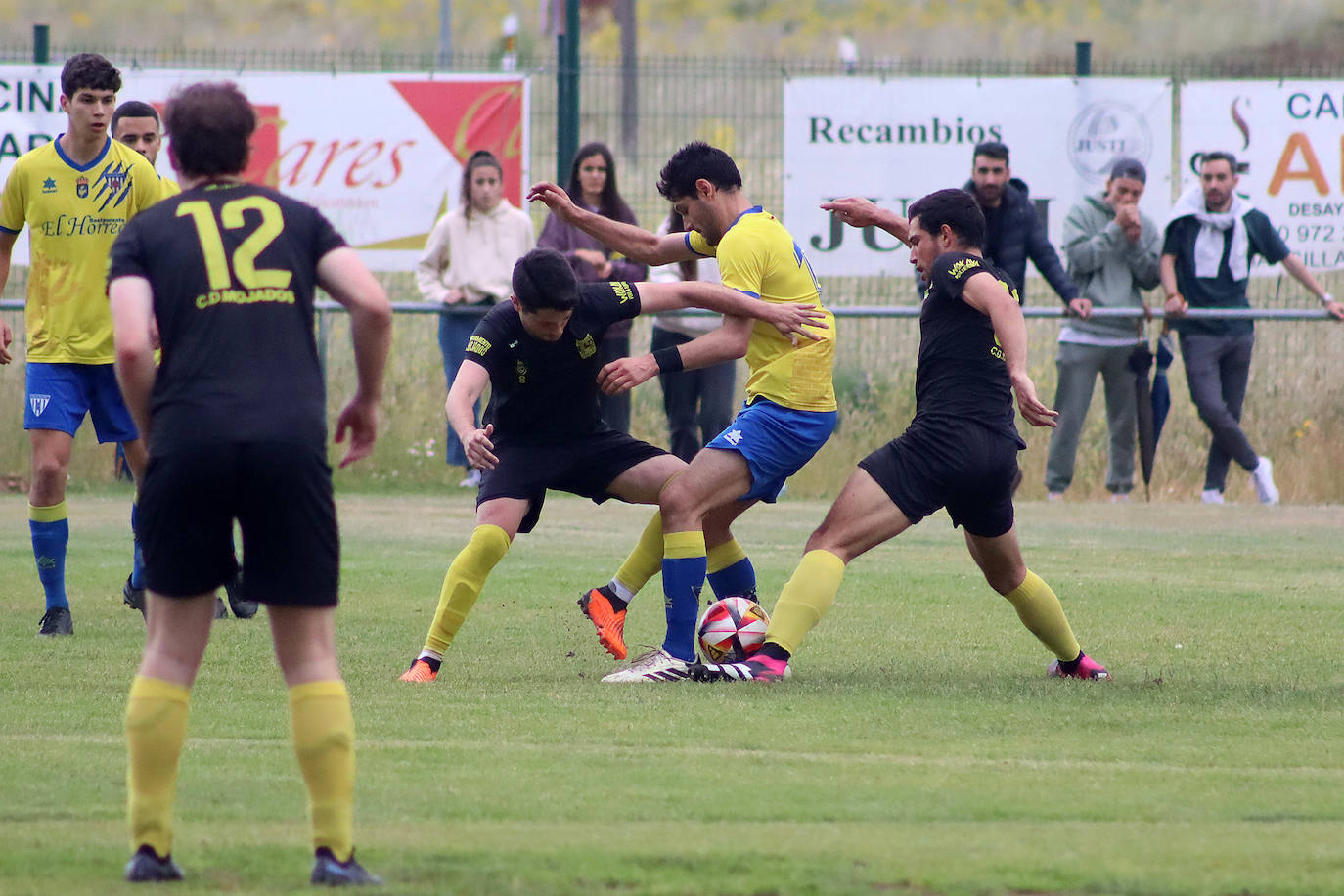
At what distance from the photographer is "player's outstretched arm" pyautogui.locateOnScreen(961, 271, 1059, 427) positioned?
682cm

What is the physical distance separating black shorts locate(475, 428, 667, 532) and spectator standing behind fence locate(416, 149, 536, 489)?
6403 mm

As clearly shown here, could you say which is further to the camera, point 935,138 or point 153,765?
point 935,138

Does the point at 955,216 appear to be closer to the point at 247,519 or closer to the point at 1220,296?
the point at 247,519

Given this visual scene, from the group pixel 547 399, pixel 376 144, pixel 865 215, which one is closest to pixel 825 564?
pixel 547 399

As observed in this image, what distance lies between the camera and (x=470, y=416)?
23.6 feet

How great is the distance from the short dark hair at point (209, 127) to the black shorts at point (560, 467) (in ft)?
10.6

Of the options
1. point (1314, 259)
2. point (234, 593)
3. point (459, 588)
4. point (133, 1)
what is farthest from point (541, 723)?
point (133, 1)

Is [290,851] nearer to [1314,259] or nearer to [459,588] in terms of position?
[459,588]

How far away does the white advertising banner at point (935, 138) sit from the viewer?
15836 millimetres

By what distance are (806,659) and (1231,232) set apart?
761 centimetres

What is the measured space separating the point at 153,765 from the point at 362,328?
1.06 metres

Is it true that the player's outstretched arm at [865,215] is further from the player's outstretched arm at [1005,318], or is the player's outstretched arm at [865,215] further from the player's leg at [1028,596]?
the player's leg at [1028,596]

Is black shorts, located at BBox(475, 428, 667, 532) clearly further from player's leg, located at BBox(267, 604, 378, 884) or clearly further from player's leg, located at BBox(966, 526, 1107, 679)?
player's leg, located at BBox(267, 604, 378, 884)

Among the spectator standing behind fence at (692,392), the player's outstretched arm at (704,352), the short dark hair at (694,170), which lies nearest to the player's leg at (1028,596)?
the player's outstretched arm at (704,352)
